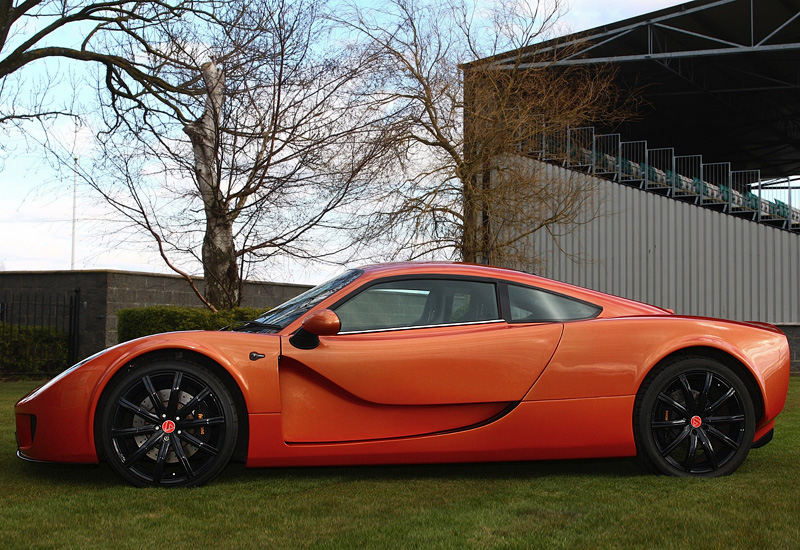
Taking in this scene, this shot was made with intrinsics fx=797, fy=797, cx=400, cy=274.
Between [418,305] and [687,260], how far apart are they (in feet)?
64.8

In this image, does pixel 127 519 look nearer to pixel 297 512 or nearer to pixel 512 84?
pixel 297 512

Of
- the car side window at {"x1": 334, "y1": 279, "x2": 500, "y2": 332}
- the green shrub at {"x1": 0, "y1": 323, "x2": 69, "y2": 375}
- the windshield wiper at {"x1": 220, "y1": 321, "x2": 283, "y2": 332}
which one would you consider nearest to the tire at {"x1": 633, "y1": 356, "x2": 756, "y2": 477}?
the car side window at {"x1": 334, "y1": 279, "x2": 500, "y2": 332}

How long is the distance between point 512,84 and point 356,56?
14.4 ft

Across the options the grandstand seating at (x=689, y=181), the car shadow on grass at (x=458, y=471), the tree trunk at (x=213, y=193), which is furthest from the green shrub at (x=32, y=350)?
the grandstand seating at (x=689, y=181)

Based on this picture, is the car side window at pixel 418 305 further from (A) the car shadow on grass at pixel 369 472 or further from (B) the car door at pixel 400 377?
(A) the car shadow on grass at pixel 369 472

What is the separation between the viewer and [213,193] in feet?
36.4

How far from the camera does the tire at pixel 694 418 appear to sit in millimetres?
4582

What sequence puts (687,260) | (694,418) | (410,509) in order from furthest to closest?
1. (687,260)
2. (694,418)
3. (410,509)

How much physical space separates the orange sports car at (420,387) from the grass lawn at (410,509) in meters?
0.19

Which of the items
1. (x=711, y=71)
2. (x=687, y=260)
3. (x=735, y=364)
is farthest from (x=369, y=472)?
(x=711, y=71)

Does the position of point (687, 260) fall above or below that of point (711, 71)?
below

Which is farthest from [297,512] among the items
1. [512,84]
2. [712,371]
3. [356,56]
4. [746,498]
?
[512,84]

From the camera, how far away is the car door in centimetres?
437

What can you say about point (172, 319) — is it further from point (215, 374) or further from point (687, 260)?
point (687, 260)
